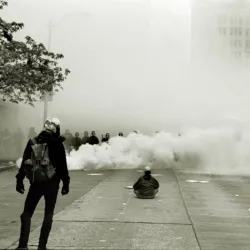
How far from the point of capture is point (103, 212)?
10.2 m

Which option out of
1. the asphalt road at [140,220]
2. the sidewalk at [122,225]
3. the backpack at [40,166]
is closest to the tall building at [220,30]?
the asphalt road at [140,220]

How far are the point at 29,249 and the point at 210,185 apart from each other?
1120 cm

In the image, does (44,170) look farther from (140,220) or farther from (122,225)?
(140,220)

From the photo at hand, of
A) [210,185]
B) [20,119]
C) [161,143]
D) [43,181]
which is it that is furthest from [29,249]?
[20,119]

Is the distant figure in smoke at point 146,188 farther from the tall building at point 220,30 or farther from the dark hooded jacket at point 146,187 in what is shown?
the tall building at point 220,30

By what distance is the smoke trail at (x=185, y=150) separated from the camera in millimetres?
27422

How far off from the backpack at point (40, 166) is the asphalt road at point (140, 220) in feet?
3.94

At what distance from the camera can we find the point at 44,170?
19.7 ft

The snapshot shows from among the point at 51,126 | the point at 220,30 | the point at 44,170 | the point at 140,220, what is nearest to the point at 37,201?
the point at 44,170

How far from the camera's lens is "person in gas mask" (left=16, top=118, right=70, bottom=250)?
6027 millimetres

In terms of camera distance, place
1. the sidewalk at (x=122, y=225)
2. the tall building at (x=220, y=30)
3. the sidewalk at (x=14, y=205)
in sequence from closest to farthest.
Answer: the sidewalk at (x=122, y=225), the sidewalk at (x=14, y=205), the tall building at (x=220, y=30)

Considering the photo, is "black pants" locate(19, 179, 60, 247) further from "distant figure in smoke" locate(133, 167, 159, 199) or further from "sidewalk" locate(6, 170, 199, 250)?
"distant figure in smoke" locate(133, 167, 159, 199)

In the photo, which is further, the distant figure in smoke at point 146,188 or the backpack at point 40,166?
the distant figure in smoke at point 146,188

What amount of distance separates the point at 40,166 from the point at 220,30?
5418cm
